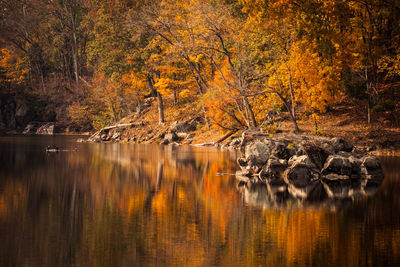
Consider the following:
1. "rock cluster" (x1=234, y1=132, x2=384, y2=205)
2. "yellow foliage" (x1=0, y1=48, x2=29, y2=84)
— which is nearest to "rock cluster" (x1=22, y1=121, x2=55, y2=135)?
"yellow foliage" (x1=0, y1=48, x2=29, y2=84)

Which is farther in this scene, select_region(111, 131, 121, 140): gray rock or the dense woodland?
select_region(111, 131, 121, 140): gray rock

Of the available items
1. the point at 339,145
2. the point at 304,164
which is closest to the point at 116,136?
the point at 339,145

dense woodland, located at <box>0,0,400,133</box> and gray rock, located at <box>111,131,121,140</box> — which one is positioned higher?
dense woodland, located at <box>0,0,400,133</box>

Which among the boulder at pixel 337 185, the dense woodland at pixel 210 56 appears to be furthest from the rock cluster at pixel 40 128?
the boulder at pixel 337 185

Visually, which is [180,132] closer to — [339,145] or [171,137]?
[171,137]

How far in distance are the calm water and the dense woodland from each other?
830 centimetres

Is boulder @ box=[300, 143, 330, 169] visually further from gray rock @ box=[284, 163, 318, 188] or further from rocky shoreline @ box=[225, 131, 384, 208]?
gray rock @ box=[284, 163, 318, 188]

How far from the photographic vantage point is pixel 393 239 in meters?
9.74

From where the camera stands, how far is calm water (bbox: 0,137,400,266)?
8.14 m

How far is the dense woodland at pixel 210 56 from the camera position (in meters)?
30.0

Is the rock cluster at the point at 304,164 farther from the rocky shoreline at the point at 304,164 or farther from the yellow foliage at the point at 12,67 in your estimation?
the yellow foliage at the point at 12,67

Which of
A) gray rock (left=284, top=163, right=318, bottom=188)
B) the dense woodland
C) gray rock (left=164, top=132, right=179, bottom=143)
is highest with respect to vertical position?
the dense woodland

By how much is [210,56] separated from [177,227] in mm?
25697

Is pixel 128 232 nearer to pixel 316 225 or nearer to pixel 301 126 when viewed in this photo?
pixel 316 225
